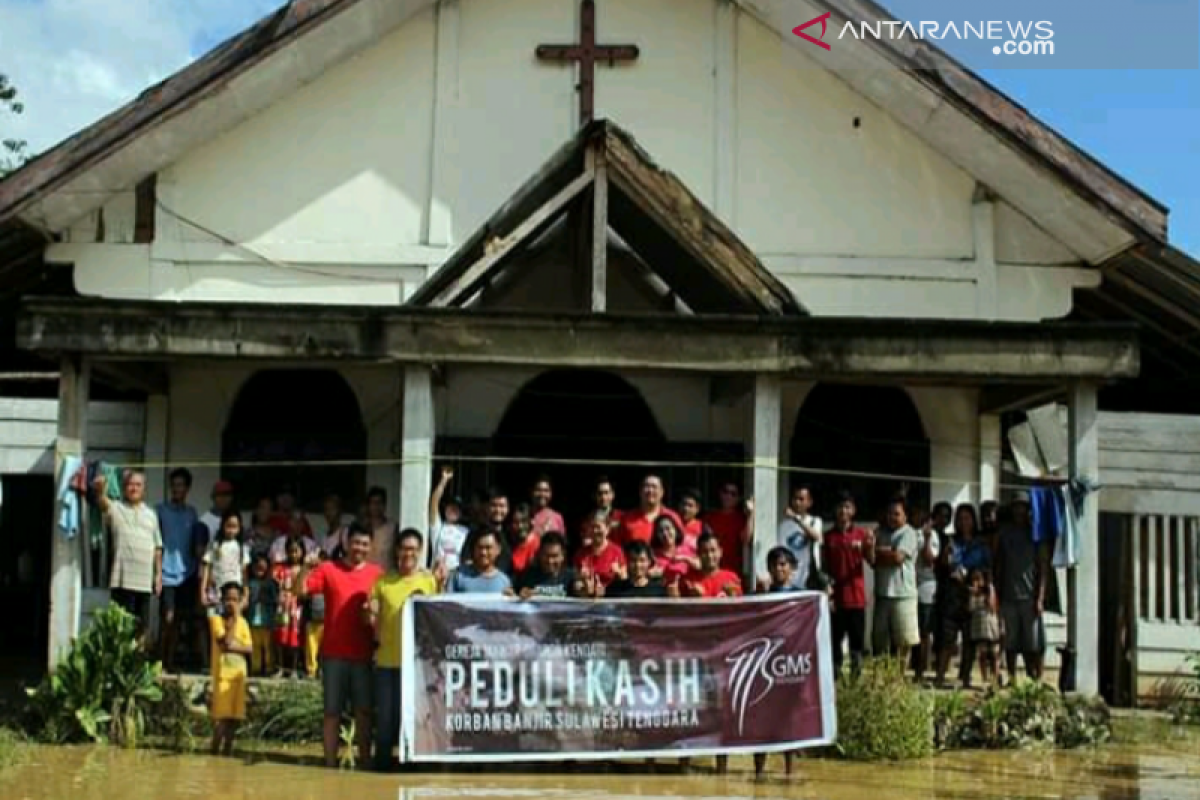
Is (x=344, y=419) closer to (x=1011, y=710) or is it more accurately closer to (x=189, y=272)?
(x=189, y=272)

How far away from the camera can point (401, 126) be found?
1364 cm

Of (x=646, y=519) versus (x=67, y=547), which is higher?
(x=646, y=519)

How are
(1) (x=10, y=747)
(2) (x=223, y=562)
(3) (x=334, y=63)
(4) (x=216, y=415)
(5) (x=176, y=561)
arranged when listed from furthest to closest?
1. (4) (x=216, y=415)
2. (3) (x=334, y=63)
3. (5) (x=176, y=561)
4. (2) (x=223, y=562)
5. (1) (x=10, y=747)

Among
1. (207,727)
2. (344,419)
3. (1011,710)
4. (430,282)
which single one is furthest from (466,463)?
(1011,710)

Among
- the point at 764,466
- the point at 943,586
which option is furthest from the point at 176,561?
the point at 943,586

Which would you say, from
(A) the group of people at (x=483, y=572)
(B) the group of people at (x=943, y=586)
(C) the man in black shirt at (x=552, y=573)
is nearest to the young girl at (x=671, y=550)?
(A) the group of people at (x=483, y=572)

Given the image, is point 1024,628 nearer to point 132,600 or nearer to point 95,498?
point 132,600

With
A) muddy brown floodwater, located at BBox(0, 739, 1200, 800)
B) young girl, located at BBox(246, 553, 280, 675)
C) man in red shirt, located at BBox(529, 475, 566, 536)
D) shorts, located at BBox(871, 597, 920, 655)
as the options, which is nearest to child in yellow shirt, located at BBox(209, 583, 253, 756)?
muddy brown floodwater, located at BBox(0, 739, 1200, 800)

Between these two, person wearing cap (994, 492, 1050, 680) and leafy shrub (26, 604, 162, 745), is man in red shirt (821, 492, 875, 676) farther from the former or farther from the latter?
leafy shrub (26, 604, 162, 745)

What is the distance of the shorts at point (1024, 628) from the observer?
11641 mm

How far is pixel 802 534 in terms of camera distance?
11.3m

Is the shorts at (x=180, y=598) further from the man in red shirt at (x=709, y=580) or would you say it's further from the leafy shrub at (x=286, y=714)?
the man in red shirt at (x=709, y=580)

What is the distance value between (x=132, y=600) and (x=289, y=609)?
114 cm

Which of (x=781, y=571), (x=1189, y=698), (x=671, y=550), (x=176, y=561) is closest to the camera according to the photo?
(x=781, y=571)
